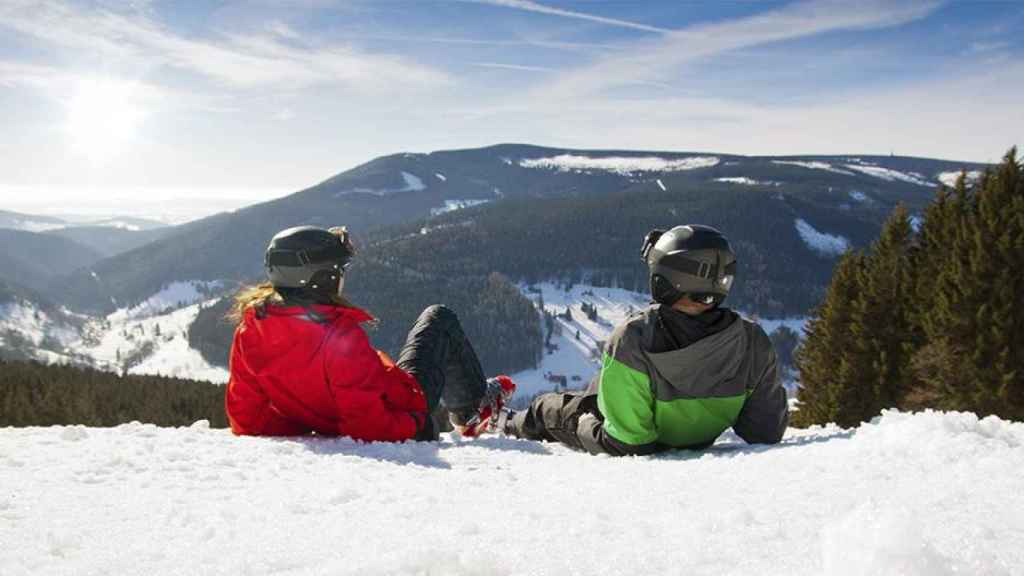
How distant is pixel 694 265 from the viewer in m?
5.34

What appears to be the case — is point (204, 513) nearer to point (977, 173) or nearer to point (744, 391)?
point (744, 391)

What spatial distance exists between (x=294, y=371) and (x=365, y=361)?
2.30ft

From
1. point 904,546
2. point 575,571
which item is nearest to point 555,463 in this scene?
point 575,571

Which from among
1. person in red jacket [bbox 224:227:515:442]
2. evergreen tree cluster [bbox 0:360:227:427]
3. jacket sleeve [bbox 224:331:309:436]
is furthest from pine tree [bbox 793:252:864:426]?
evergreen tree cluster [bbox 0:360:227:427]

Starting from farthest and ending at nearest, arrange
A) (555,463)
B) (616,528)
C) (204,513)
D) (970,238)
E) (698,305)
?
1. (970,238)
2. (698,305)
3. (555,463)
4. (204,513)
5. (616,528)

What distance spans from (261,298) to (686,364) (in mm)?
3939

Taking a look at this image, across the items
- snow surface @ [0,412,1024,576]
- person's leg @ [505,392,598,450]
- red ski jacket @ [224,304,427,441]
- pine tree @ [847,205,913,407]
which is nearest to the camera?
snow surface @ [0,412,1024,576]

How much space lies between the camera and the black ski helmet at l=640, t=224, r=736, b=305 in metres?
5.34

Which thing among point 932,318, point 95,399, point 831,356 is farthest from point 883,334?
point 95,399

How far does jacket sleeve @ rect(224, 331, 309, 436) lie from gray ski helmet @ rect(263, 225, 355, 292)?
760 mm

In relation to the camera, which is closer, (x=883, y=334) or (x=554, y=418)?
(x=554, y=418)

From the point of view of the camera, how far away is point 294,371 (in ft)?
19.6

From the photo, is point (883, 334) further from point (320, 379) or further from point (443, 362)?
point (320, 379)

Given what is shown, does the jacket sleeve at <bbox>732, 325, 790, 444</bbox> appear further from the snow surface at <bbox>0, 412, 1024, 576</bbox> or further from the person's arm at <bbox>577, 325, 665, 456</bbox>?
the snow surface at <bbox>0, 412, 1024, 576</bbox>
